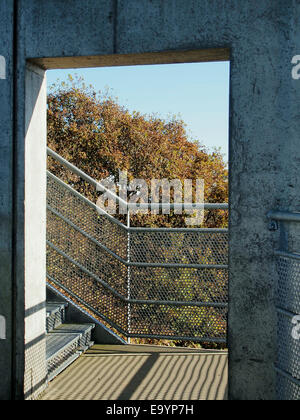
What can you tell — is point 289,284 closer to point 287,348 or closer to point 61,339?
point 287,348

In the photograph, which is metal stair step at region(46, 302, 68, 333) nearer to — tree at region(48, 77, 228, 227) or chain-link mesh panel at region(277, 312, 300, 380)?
chain-link mesh panel at region(277, 312, 300, 380)

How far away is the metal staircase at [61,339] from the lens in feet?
14.9

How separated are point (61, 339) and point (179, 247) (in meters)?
1.68

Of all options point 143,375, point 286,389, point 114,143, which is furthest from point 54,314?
point 114,143

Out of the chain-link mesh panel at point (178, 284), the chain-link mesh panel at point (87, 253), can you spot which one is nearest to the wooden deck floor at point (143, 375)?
the chain-link mesh panel at point (178, 284)

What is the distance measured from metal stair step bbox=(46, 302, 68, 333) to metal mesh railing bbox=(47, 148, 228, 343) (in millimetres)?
244

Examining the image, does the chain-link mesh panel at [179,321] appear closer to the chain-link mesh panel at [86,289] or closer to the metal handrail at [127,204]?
the chain-link mesh panel at [86,289]

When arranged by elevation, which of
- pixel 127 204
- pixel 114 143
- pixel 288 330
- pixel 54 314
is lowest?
pixel 54 314

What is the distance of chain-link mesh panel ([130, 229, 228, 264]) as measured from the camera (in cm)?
549

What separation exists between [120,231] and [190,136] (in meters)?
8.97

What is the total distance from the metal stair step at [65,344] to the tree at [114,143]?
21.8 ft

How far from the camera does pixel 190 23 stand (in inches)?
137

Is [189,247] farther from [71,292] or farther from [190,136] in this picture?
[190,136]

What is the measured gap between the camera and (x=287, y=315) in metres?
3.19
